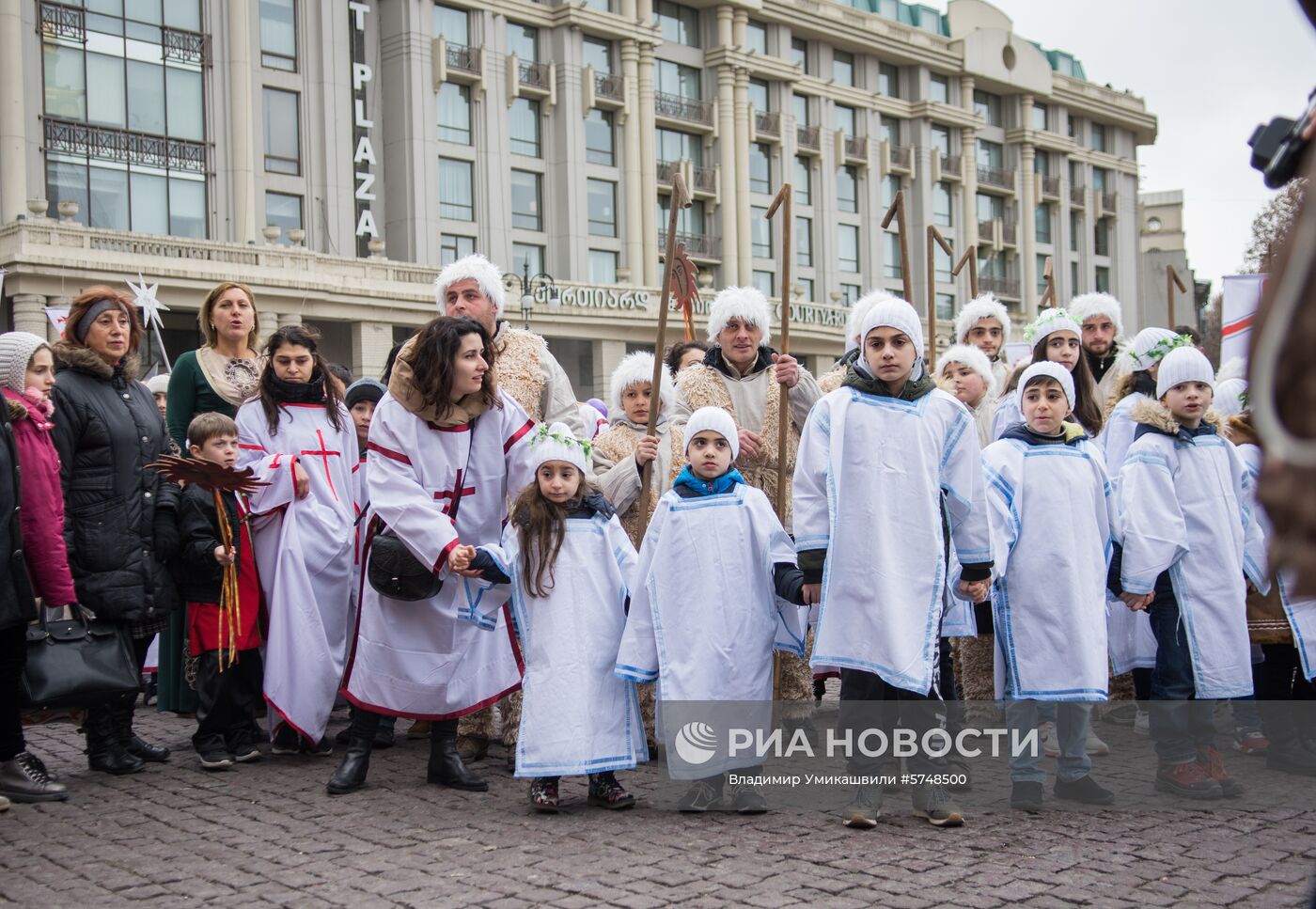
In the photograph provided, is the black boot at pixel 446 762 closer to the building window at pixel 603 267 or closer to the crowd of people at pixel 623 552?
the crowd of people at pixel 623 552

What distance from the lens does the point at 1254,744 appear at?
6895mm

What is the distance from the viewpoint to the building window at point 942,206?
198 ft

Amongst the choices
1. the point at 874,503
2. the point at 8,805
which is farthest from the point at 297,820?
the point at 874,503

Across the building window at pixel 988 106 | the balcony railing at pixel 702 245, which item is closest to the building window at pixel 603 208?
the balcony railing at pixel 702 245

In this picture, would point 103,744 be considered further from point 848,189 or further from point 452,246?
point 848,189

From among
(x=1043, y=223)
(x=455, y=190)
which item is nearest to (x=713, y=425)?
(x=455, y=190)

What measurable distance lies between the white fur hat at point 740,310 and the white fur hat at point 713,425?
1372mm

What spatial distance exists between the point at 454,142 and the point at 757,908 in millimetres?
41374

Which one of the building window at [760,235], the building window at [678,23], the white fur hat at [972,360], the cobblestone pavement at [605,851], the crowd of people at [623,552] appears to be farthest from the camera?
the building window at [760,235]

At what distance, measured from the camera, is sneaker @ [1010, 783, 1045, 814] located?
18.1 ft

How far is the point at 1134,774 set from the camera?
6387 millimetres

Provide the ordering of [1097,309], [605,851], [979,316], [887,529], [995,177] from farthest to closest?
[995,177] < [979,316] < [1097,309] < [887,529] < [605,851]

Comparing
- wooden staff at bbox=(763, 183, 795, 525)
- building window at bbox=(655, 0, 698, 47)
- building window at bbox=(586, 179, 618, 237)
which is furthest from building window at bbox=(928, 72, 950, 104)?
wooden staff at bbox=(763, 183, 795, 525)

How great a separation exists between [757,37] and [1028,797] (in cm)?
5136
